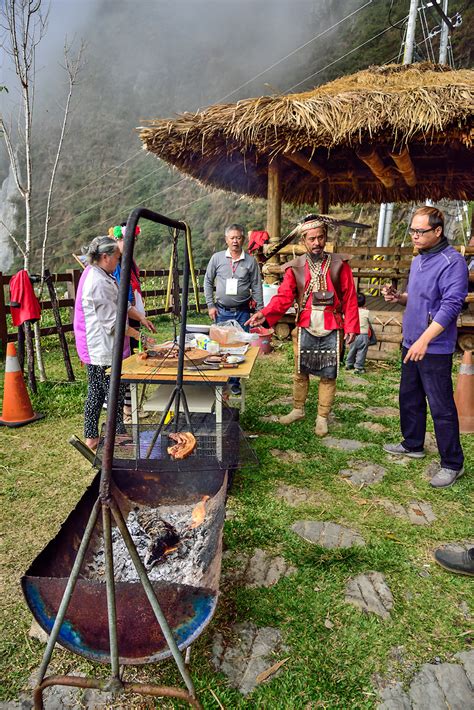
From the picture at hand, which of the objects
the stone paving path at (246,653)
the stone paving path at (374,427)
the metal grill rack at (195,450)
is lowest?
the stone paving path at (246,653)

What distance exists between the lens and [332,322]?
455cm

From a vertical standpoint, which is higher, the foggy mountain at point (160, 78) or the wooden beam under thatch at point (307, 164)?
the foggy mountain at point (160, 78)

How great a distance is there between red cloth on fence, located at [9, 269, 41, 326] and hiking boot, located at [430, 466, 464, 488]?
182 inches

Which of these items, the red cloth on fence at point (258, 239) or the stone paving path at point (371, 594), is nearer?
the stone paving path at point (371, 594)

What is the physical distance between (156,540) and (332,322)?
2.72 metres

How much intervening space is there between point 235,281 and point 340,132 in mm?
2781

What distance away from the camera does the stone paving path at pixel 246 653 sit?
80.4 inches

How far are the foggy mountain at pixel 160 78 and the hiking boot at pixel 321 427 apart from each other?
2064 centimetres

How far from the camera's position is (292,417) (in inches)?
198

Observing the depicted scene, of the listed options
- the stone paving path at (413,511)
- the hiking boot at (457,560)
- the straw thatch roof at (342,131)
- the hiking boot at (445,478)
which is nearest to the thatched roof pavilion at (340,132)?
the straw thatch roof at (342,131)

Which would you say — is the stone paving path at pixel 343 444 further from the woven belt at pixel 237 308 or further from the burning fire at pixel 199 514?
the burning fire at pixel 199 514

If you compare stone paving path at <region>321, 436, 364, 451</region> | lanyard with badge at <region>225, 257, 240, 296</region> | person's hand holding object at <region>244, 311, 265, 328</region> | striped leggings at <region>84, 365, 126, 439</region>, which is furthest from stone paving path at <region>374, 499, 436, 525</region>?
lanyard with badge at <region>225, 257, 240, 296</region>

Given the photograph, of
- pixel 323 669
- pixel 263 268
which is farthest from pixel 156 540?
pixel 263 268

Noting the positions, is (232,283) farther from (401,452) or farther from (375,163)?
(375,163)
